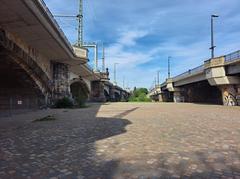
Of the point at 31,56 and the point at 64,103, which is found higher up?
the point at 31,56

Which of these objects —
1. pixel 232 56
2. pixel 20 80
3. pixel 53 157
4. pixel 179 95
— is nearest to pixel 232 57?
pixel 232 56

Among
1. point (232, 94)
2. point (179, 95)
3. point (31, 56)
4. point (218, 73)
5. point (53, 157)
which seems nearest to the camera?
point (53, 157)

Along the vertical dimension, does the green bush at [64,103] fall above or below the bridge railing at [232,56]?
below

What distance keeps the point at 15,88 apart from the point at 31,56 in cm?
608

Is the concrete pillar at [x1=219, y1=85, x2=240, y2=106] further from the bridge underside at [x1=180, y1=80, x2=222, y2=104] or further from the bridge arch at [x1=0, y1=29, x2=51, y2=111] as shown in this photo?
the bridge underside at [x1=180, y1=80, x2=222, y2=104]

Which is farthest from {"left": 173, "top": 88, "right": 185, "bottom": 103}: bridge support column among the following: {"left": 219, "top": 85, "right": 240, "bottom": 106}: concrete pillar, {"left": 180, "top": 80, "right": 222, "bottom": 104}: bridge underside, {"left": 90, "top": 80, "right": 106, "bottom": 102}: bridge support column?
{"left": 219, "top": 85, "right": 240, "bottom": 106}: concrete pillar

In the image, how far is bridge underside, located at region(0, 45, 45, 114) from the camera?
914 inches

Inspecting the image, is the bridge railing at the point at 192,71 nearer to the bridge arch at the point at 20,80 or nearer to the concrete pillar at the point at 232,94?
the concrete pillar at the point at 232,94

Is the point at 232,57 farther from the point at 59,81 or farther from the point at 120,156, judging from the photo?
the point at 120,156

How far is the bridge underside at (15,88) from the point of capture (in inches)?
914

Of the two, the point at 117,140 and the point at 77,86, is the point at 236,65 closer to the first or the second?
the point at 117,140

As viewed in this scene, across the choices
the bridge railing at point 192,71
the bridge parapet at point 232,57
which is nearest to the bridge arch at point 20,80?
the bridge parapet at point 232,57

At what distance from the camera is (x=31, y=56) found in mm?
25812

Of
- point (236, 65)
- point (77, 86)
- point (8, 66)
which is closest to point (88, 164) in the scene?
point (8, 66)
